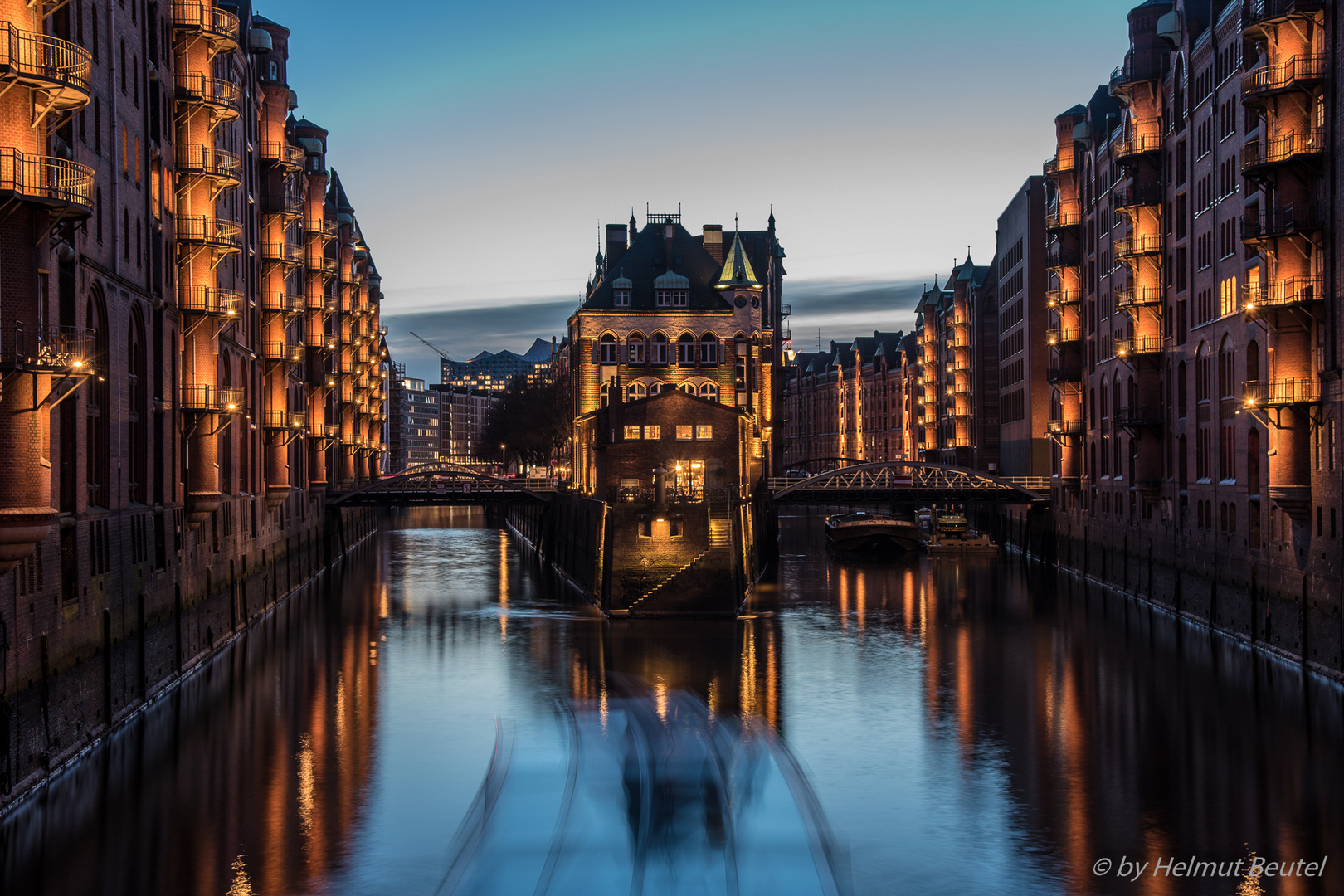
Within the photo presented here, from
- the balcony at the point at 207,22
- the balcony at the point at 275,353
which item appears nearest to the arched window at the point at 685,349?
the balcony at the point at 275,353

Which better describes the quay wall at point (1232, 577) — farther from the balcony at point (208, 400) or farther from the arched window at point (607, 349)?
the balcony at point (208, 400)

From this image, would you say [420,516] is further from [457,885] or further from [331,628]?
[457,885]

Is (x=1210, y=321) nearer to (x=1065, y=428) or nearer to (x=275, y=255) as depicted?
(x=1065, y=428)

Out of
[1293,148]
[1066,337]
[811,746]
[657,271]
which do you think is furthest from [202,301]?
[1066,337]

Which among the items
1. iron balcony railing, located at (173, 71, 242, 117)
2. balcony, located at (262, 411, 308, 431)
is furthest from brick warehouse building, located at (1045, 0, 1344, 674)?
balcony, located at (262, 411, 308, 431)

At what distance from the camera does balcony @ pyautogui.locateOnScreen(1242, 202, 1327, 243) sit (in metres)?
40.8

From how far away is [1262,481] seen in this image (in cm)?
4653

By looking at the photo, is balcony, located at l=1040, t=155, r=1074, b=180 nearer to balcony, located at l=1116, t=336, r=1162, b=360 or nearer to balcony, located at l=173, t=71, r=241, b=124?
balcony, located at l=1116, t=336, r=1162, b=360

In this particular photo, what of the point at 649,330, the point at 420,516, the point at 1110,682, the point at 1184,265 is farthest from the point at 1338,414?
the point at 420,516

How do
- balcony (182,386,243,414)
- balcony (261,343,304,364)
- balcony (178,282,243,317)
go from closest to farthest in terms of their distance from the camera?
balcony (178,282,243,317), balcony (182,386,243,414), balcony (261,343,304,364)

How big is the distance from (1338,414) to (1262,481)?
24.7 feet

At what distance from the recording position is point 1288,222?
41.7 meters

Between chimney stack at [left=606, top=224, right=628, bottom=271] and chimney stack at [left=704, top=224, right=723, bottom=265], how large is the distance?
6.89 m

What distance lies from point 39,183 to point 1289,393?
3442 cm
